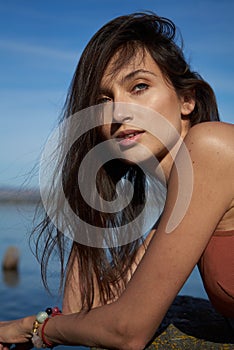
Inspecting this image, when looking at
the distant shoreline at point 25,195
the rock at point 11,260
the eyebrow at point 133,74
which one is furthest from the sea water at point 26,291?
the eyebrow at point 133,74

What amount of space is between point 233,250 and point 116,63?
1104 millimetres

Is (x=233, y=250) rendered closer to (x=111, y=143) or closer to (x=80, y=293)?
(x=111, y=143)

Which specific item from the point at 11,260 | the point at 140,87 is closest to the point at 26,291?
the point at 11,260

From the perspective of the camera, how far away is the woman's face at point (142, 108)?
9.16ft

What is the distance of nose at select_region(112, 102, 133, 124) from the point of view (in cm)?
279

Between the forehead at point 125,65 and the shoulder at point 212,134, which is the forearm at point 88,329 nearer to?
the shoulder at point 212,134

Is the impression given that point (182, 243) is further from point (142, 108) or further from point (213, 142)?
point (142, 108)

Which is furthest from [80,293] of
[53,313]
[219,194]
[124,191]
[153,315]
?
[219,194]

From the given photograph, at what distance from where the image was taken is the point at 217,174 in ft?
7.65

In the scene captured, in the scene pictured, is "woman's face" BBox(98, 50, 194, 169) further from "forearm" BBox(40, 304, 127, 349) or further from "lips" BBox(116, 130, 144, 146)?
"forearm" BBox(40, 304, 127, 349)

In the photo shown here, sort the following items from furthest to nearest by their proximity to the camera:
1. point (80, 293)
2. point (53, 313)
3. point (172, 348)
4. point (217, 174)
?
point (80, 293), point (53, 313), point (172, 348), point (217, 174)

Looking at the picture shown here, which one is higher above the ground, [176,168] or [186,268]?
[176,168]

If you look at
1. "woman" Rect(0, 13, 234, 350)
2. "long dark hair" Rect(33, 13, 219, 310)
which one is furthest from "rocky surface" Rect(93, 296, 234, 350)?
"long dark hair" Rect(33, 13, 219, 310)

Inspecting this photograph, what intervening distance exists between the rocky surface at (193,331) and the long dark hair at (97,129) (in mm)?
397
